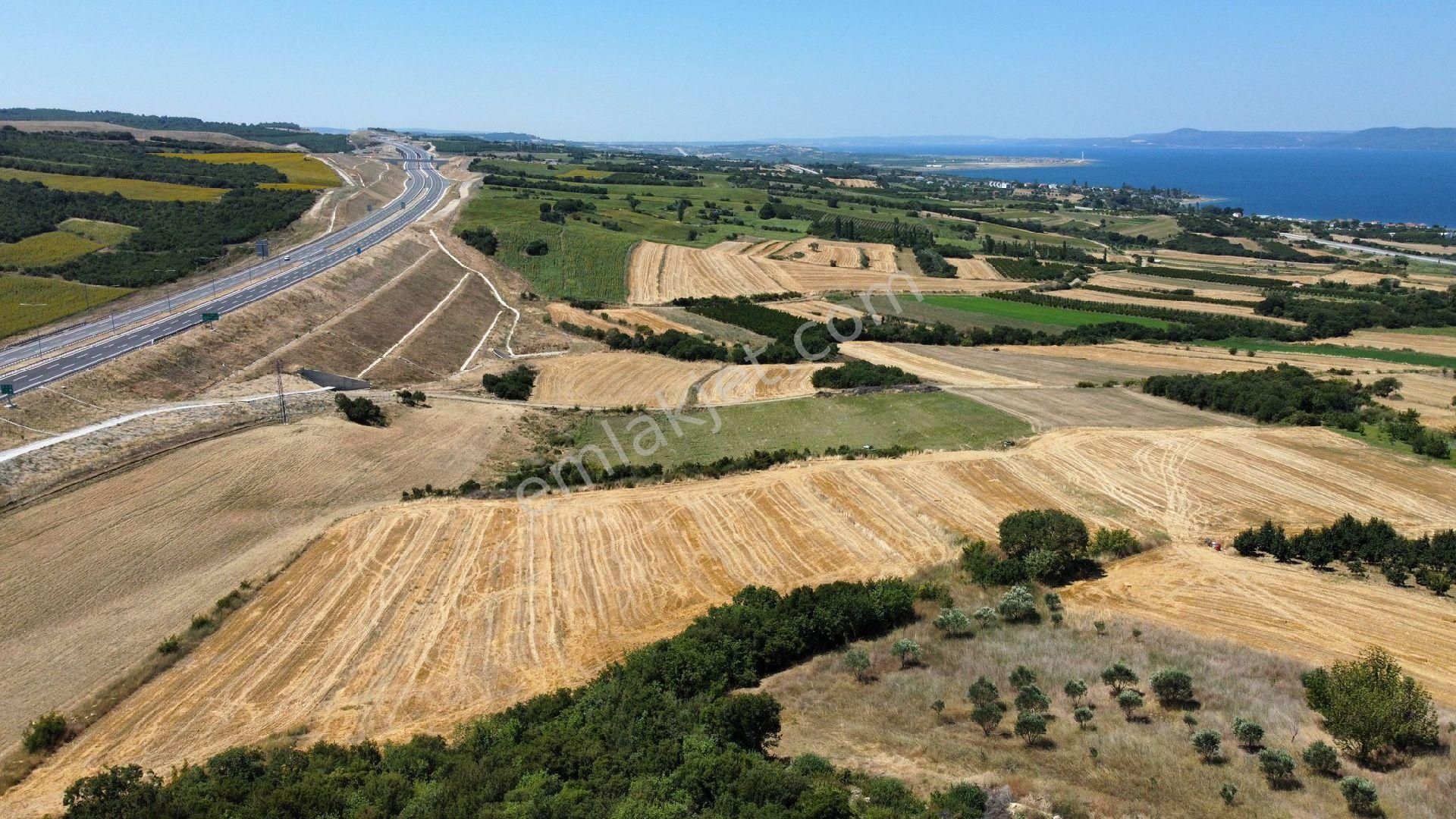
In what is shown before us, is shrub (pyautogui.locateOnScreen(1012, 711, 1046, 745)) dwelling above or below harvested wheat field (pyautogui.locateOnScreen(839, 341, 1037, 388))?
above

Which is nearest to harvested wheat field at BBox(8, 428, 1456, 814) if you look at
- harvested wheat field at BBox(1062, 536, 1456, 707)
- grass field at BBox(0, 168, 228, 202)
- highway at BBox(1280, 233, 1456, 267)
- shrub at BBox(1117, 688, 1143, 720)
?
harvested wheat field at BBox(1062, 536, 1456, 707)

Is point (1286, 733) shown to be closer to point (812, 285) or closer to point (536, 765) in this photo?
point (536, 765)

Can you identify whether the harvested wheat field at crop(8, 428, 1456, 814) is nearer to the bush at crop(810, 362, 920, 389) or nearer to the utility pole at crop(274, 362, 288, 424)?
the utility pole at crop(274, 362, 288, 424)

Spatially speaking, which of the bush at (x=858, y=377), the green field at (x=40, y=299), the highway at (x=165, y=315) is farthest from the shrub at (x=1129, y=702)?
the green field at (x=40, y=299)

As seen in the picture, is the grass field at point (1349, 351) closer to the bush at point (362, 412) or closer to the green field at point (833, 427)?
the green field at point (833, 427)

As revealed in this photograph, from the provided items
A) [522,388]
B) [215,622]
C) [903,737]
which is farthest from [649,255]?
[903,737]

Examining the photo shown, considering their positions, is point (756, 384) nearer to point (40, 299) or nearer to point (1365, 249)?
point (40, 299)
